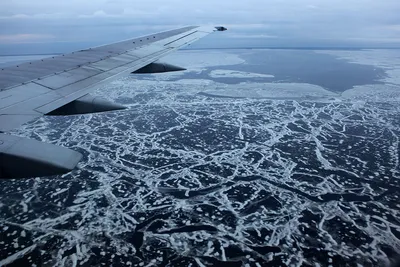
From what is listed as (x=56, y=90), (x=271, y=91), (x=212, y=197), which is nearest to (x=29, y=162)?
(x=56, y=90)

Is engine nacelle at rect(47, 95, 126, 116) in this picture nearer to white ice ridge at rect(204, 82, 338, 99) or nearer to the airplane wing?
the airplane wing

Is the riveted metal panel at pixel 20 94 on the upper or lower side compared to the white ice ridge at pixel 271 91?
upper

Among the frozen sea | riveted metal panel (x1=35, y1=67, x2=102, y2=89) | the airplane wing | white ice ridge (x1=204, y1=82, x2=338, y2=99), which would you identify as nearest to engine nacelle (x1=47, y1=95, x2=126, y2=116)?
the airplane wing

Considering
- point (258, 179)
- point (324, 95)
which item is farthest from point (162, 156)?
point (324, 95)

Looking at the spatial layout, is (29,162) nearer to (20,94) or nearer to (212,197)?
(20,94)

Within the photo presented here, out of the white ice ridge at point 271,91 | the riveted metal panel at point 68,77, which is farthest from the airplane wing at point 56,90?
the white ice ridge at point 271,91

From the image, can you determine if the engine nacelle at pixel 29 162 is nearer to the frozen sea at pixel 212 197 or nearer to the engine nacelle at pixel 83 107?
the engine nacelle at pixel 83 107

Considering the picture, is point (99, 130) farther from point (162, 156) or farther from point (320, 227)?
point (320, 227)
